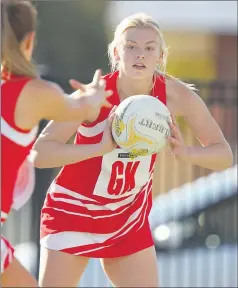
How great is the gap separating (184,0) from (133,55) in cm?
1539

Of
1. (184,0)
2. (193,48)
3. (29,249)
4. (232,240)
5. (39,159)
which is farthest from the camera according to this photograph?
(193,48)

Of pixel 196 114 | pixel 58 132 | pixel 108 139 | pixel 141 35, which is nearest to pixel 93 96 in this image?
pixel 108 139

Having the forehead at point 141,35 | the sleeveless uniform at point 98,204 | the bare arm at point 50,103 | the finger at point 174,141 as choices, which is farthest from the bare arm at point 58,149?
the forehead at point 141,35

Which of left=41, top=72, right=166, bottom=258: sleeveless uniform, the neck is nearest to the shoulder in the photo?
left=41, top=72, right=166, bottom=258: sleeveless uniform

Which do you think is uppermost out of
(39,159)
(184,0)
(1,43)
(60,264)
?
(184,0)

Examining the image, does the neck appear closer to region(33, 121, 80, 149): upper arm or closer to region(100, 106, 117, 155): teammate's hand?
region(100, 106, 117, 155): teammate's hand

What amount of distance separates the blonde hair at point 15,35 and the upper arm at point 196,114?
1224 millimetres

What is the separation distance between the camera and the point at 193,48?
94.3ft

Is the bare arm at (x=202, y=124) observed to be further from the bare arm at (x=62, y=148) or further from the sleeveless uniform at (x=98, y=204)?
the bare arm at (x=62, y=148)

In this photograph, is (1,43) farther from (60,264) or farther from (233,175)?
(233,175)

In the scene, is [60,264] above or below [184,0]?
below

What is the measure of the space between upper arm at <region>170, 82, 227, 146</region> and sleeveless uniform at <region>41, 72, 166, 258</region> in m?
0.10

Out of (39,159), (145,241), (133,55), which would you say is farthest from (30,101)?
(145,241)

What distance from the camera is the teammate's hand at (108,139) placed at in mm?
4531
